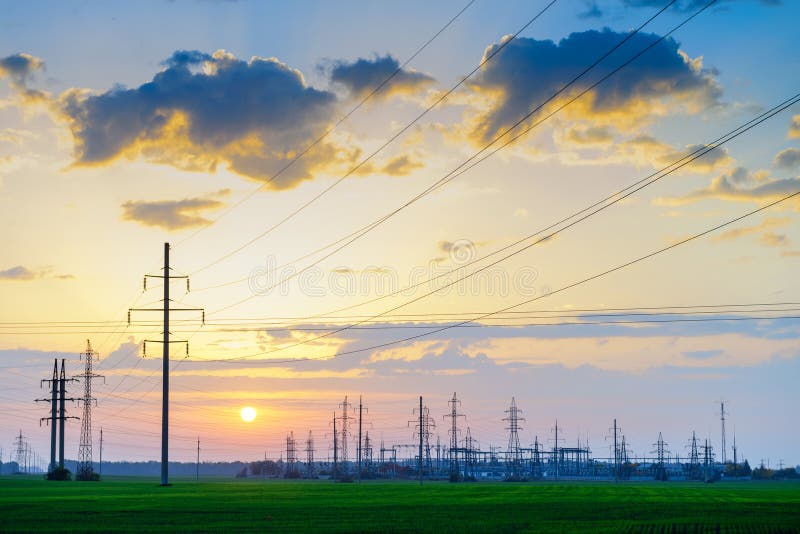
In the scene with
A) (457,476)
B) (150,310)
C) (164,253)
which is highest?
(164,253)

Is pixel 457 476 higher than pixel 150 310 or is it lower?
lower

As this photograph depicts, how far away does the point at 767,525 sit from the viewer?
Result: 43188mm

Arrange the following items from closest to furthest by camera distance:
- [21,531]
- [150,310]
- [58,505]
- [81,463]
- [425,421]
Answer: [21,531]
[58,505]
[150,310]
[81,463]
[425,421]

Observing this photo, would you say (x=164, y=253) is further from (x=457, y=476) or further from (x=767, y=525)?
(x=457, y=476)

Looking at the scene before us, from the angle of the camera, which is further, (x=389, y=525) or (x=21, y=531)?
(x=389, y=525)

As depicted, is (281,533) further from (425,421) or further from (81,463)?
(425,421)

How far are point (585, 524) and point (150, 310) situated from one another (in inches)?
2185

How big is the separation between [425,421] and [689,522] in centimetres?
13435

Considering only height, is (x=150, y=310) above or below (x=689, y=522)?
above

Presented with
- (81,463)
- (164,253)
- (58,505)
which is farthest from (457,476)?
(58,505)

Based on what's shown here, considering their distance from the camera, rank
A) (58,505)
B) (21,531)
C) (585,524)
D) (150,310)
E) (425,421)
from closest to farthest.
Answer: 1. (21,531)
2. (585,524)
3. (58,505)
4. (150,310)
5. (425,421)

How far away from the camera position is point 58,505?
187ft

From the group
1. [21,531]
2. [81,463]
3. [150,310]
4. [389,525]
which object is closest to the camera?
[21,531]

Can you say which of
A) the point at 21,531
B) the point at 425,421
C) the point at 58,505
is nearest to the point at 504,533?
the point at 21,531
